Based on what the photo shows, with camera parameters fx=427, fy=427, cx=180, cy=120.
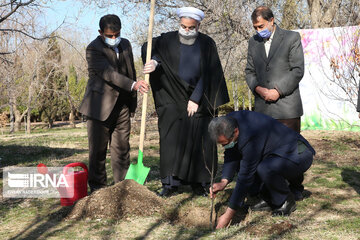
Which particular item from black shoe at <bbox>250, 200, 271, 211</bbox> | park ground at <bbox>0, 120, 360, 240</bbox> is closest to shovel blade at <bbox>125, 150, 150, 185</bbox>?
park ground at <bbox>0, 120, 360, 240</bbox>

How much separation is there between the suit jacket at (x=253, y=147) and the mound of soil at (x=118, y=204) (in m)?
0.81

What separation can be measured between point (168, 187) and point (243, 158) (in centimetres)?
137

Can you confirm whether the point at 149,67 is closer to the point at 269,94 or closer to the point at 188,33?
the point at 188,33

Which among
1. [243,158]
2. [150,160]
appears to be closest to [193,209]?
[243,158]

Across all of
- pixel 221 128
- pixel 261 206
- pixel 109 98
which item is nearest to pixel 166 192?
pixel 261 206

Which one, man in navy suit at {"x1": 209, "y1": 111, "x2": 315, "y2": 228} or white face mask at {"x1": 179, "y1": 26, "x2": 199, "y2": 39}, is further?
white face mask at {"x1": 179, "y1": 26, "x2": 199, "y2": 39}

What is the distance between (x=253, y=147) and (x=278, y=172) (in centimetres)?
43

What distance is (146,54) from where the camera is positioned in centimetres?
476

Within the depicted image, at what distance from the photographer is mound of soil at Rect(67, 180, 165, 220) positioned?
3980 millimetres

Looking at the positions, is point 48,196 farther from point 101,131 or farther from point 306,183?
point 306,183

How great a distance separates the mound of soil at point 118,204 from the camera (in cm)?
398

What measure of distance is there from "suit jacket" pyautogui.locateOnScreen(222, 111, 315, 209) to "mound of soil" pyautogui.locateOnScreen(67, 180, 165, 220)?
0.81 meters

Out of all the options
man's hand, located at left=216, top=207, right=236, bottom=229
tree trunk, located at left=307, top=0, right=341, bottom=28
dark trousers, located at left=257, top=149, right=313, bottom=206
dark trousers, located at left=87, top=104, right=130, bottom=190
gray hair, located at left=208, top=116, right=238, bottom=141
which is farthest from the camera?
tree trunk, located at left=307, top=0, right=341, bottom=28

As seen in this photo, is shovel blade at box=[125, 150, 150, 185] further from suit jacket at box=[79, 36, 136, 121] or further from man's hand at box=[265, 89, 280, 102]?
man's hand at box=[265, 89, 280, 102]
